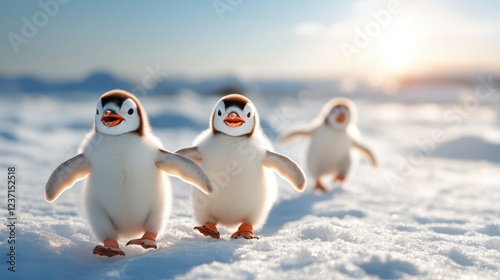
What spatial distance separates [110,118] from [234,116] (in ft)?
2.29

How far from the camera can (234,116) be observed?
Result: 2.93 metres

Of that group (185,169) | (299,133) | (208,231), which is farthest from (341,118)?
(185,169)

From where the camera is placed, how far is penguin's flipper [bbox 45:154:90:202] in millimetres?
2648

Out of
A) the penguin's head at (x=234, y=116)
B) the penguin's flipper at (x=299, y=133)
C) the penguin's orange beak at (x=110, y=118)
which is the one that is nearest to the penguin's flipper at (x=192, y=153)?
the penguin's head at (x=234, y=116)

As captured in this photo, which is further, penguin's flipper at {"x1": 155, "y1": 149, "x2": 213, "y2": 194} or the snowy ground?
penguin's flipper at {"x1": 155, "y1": 149, "x2": 213, "y2": 194}

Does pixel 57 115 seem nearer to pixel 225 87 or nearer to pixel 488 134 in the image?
pixel 488 134

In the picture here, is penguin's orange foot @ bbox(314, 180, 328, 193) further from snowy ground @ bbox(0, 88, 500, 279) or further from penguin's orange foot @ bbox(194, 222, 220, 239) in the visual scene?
penguin's orange foot @ bbox(194, 222, 220, 239)

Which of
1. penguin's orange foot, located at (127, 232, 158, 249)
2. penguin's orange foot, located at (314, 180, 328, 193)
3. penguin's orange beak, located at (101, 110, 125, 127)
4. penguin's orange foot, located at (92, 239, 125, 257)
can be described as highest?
penguin's orange beak, located at (101, 110, 125, 127)

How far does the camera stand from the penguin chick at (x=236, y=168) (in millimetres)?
3014

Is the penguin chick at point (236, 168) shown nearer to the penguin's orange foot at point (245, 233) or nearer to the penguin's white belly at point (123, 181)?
the penguin's orange foot at point (245, 233)

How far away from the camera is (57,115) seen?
45.1ft

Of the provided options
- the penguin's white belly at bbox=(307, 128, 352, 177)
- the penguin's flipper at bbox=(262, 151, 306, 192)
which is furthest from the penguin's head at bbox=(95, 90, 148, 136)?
the penguin's white belly at bbox=(307, 128, 352, 177)

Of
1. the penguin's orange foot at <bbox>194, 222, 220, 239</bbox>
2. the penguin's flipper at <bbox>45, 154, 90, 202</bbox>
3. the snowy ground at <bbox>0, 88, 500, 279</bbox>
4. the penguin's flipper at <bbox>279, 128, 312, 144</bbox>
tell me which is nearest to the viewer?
the snowy ground at <bbox>0, 88, 500, 279</bbox>

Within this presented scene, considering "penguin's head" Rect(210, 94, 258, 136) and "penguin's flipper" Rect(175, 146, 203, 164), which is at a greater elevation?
"penguin's head" Rect(210, 94, 258, 136)
